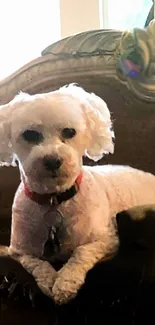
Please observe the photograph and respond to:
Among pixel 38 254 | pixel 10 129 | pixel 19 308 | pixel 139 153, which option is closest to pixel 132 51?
pixel 139 153

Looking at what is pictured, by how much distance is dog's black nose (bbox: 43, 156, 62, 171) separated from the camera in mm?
1055

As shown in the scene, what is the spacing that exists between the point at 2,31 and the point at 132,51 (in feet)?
2.27

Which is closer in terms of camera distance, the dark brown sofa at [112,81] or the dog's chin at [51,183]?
the dog's chin at [51,183]

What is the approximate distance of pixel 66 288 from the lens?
996 millimetres

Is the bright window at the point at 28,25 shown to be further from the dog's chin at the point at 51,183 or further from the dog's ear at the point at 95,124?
the dog's chin at the point at 51,183

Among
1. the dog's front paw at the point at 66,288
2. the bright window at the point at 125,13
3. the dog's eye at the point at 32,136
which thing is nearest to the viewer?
the dog's front paw at the point at 66,288

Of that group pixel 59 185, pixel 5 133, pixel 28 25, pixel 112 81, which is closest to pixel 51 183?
pixel 59 185

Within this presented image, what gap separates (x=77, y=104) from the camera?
116 cm

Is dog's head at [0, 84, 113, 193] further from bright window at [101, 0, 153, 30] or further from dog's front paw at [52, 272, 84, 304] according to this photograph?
bright window at [101, 0, 153, 30]

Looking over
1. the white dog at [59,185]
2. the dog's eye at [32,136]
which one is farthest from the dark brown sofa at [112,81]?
the dog's eye at [32,136]

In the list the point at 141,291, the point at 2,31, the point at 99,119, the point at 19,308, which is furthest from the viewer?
the point at 2,31

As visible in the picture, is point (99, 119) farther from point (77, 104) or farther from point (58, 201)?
point (58, 201)

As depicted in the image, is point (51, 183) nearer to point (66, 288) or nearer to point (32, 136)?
point (32, 136)

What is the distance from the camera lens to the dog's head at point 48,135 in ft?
3.52
